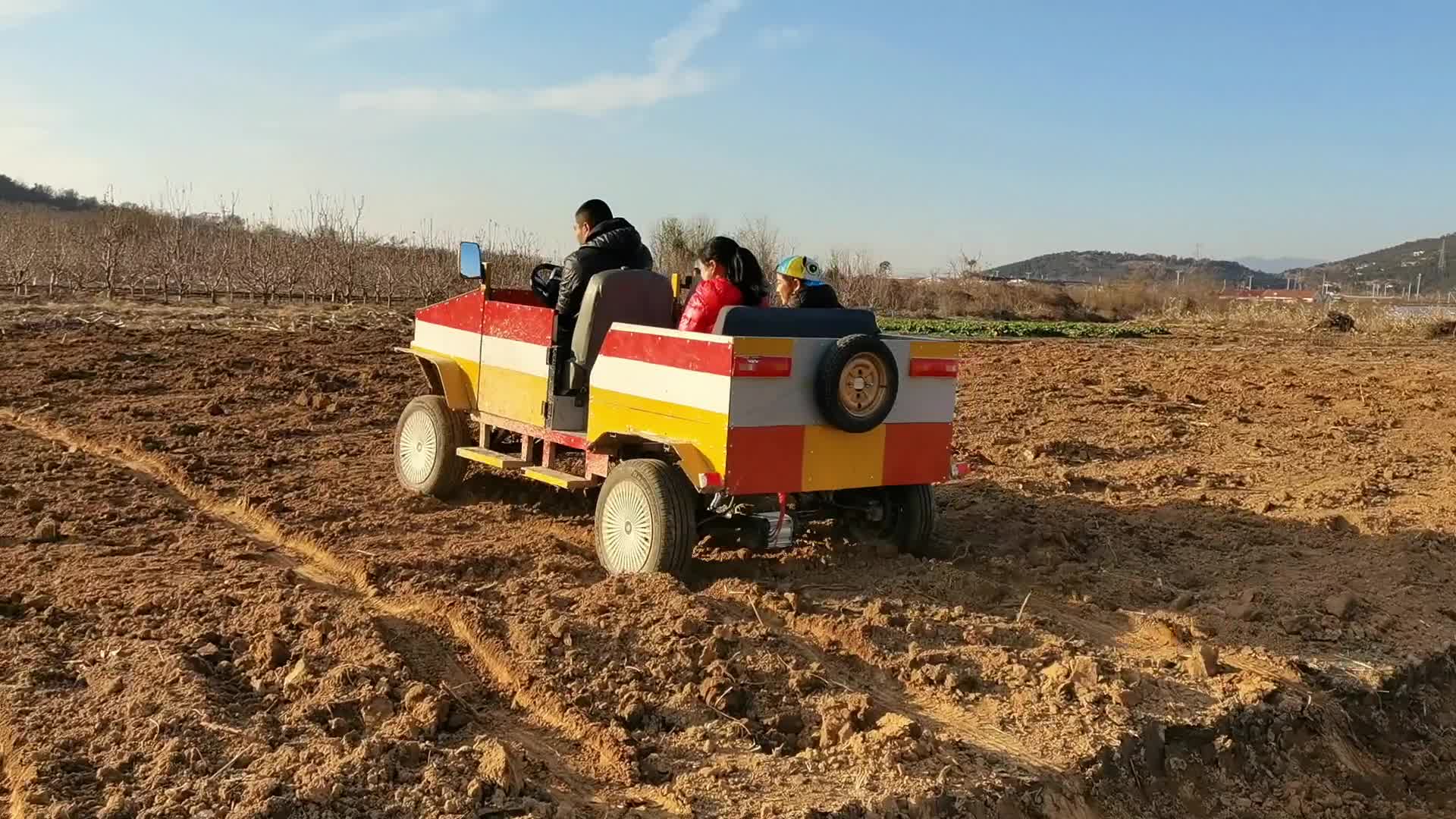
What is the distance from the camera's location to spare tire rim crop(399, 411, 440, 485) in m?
7.91

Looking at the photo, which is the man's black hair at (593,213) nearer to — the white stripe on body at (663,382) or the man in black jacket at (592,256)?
the man in black jacket at (592,256)

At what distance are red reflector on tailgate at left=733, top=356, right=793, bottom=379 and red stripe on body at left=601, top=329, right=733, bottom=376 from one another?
47 millimetres

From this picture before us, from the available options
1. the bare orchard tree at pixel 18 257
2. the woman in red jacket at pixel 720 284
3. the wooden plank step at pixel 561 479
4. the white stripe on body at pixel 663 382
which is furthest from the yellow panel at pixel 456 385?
the bare orchard tree at pixel 18 257

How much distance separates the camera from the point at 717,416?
221 inches

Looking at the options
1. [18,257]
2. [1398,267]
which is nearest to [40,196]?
[18,257]

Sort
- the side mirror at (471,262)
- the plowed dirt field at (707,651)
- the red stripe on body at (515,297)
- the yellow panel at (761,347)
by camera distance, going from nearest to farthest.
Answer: the plowed dirt field at (707,651) < the yellow panel at (761,347) < the side mirror at (471,262) < the red stripe on body at (515,297)

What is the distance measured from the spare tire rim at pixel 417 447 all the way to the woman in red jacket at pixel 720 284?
248 centimetres

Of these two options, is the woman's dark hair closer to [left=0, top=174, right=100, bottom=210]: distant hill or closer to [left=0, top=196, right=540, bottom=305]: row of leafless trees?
[left=0, top=196, right=540, bottom=305]: row of leafless trees

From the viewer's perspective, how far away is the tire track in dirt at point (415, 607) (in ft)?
13.4

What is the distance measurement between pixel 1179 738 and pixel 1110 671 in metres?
0.46

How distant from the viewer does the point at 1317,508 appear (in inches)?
326

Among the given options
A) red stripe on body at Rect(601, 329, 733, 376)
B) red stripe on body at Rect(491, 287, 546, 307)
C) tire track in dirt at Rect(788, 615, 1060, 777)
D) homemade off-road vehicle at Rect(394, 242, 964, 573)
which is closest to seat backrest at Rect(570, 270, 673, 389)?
homemade off-road vehicle at Rect(394, 242, 964, 573)

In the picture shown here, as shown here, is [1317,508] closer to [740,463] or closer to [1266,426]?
[1266,426]

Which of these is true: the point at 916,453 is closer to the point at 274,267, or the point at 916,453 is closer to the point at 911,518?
the point at 911,518
